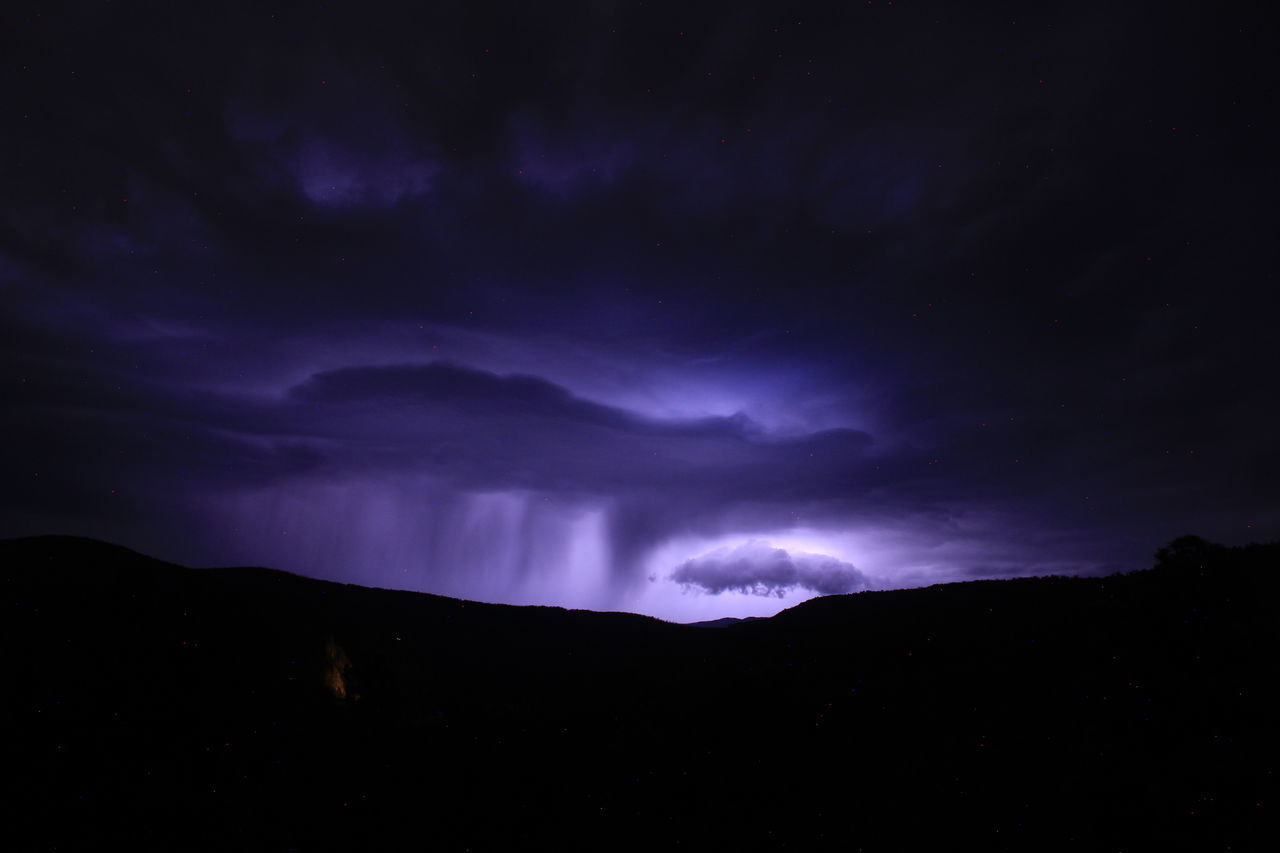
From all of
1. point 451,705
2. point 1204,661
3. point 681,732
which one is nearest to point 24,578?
point 451,705

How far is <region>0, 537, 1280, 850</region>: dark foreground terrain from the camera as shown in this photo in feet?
55.5

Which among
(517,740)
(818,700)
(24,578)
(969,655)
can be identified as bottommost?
(517,740)

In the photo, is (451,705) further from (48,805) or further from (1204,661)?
(1204,661)

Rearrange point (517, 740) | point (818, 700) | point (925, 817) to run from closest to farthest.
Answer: point (925, 817) < point (818, 700) < point (517, 740)

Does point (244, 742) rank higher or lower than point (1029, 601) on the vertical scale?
lower

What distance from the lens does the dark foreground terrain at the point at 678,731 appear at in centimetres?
1692

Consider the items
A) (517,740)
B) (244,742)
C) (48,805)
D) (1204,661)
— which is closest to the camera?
(48,805)

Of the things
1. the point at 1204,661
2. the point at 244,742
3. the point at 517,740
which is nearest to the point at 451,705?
the point at 517,740

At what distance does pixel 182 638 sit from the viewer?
2719cm

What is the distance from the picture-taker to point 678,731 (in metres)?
26.2

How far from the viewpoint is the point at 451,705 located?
36.6 m

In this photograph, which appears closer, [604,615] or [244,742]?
[244,742]

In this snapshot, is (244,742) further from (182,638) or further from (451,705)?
(451,705)

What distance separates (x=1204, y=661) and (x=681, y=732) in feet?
66.3
